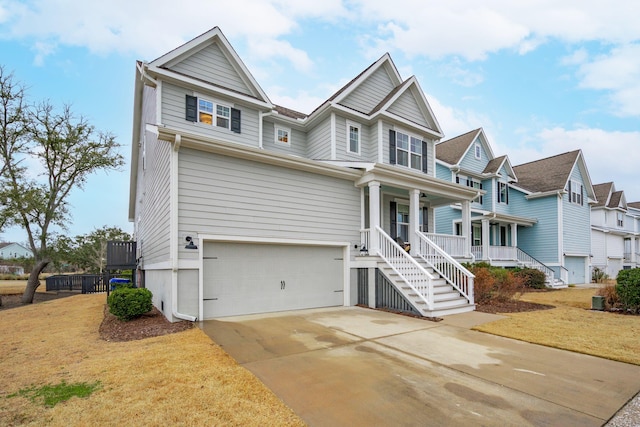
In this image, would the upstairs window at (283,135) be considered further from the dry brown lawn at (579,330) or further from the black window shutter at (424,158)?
the dry brown lawn at (579,330)

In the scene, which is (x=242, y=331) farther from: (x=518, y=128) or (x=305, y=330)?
(x=518, y=128)

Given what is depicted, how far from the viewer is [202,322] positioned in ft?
25.3

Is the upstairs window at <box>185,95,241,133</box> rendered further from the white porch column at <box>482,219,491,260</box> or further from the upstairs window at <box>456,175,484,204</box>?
the white porch column at <box>482,219,491,260</box>

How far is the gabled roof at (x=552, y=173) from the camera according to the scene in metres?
23.2

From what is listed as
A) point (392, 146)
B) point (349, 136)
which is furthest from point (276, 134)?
point (392, 146)

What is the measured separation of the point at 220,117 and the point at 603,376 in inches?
474

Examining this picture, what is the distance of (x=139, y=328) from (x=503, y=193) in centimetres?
2414

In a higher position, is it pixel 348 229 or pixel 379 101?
pixel 379 101

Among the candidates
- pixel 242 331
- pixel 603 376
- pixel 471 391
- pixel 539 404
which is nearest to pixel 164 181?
pixel 242 331

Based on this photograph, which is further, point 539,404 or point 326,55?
point 326,55

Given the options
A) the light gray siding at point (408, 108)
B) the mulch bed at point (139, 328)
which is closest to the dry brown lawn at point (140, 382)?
the mulch bed at point (139, 328)

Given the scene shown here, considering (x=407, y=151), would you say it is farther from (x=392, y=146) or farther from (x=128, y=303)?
(x=128, y=303)

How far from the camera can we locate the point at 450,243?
42.5ft

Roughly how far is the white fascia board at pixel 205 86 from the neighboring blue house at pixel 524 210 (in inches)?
523
